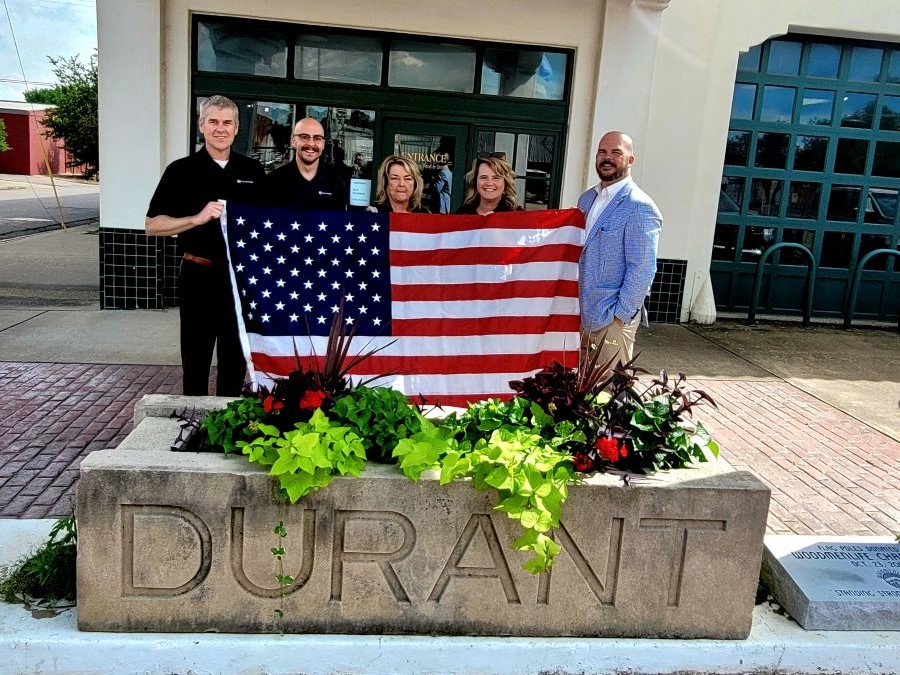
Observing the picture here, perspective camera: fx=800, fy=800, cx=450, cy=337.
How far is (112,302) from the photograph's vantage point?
9.05 meters

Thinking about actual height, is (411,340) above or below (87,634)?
above

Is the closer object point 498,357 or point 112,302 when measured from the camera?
point 498,357

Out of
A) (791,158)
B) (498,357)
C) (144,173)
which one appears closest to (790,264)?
(791,158)

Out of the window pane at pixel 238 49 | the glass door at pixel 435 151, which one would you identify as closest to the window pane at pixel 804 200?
the glass door at pixel 435 151

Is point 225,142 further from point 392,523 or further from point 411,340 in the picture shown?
point 392,523

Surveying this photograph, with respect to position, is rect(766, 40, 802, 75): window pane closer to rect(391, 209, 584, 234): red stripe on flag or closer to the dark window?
the dark window

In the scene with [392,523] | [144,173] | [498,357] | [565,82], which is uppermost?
[565,82]

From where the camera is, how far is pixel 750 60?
988 cm

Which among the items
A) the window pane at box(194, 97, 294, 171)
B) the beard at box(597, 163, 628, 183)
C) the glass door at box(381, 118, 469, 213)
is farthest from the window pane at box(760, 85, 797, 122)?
the beard at box(597, 163, 628, 183)

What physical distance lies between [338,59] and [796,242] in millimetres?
6246

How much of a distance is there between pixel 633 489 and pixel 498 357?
4.91 ft

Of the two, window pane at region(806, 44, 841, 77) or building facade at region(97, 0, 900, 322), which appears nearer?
building facade at region(97, 0, 900, 322)

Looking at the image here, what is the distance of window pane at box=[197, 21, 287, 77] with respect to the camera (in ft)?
28.8

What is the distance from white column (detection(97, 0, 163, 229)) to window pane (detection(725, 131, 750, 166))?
678 centimetres
